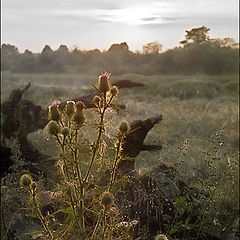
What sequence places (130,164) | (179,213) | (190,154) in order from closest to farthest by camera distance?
1. (179,213)
2. (130,164)
3. (190,154)

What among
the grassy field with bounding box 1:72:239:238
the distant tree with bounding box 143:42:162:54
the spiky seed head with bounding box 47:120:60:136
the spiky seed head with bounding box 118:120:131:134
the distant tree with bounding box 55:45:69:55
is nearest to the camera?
the spiky seed head with bounding box 47:120:60:136

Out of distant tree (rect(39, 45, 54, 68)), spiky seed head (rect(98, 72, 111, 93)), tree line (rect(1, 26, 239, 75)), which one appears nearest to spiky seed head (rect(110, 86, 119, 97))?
spiky seed head (rect(98, 72, 111, 93))

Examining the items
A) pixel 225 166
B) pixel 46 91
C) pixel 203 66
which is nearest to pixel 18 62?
pixel 203 66

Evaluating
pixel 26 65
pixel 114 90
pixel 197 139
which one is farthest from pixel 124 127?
pixel 26 65

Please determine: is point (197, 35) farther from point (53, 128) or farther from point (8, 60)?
point (53, 128)

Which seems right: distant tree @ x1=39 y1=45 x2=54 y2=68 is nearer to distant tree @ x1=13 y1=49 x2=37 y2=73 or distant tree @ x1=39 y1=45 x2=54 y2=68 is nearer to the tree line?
the tree line

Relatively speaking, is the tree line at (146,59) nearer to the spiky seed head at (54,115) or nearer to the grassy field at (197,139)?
the grassy field at (197,139)

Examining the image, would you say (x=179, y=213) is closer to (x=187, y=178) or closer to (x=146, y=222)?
(x=146, y=222)

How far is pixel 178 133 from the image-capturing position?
589 centimetres

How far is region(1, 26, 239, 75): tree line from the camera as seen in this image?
19703 millimetres

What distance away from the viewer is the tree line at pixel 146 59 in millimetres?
19703

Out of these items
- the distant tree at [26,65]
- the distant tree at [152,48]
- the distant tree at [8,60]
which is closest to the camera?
the distant tree at [152,48]

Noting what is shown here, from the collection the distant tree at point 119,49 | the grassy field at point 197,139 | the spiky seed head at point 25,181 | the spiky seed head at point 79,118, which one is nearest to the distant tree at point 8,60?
the distant tree at point 119,49

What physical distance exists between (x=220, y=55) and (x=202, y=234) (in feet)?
60.6
